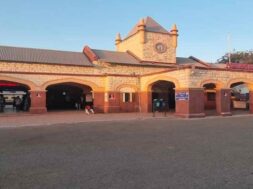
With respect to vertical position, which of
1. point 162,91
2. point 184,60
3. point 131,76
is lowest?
point 162,91

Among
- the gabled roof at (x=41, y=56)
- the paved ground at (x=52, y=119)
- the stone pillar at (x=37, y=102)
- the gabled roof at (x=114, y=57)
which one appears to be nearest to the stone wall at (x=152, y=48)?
the gabled roof at (x=114, y=57)

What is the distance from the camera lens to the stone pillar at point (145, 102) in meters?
29.6

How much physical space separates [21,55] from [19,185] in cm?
2515

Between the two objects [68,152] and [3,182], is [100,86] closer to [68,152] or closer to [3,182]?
[68,152]

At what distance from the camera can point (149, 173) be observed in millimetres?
6535

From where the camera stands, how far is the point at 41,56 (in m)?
29.7

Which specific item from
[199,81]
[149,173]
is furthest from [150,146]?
[199,81]

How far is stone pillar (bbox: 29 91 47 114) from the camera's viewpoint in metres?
26.2

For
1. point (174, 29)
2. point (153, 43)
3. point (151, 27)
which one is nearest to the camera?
point (153, 43)

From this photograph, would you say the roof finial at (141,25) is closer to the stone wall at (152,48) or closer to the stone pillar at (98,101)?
the stone wall at (152,48)

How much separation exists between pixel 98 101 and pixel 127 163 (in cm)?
2190

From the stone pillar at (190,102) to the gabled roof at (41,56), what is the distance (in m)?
11.5

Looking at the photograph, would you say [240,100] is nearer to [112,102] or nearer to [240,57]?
[112,102]

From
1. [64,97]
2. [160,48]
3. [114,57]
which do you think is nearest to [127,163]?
[114,57]
